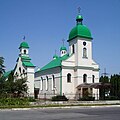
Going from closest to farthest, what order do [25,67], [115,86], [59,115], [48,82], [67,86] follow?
[59,115] → [67,86] → [25,67] → [48,82] → [115,86]

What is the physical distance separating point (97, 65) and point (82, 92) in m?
7.55

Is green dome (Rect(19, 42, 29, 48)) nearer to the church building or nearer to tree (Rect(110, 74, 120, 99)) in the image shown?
the church building

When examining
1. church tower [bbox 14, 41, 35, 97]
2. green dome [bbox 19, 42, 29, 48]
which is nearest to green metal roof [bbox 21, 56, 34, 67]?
church tower [bbox 14, 41, 35, 97]

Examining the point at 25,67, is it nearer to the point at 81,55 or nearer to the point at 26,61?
the point at 26,61

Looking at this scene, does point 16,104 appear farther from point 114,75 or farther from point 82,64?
point 114,75

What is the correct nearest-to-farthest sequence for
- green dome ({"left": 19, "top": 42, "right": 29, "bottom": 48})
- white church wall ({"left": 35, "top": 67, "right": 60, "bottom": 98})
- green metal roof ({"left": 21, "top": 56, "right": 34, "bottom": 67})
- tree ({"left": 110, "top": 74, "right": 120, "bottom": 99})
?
white church wall ({"left": 35, "top": 67, "right": 60, "bottom": 98}) < tree ({"left": 110, "top": 74, "right": 120, "bottom": 99}) < green metal roof ({"left": 21, "top": 56, "right": 34, "bottom": 67}) < green dome ({"left": 19, "top": 42, "right": 29, "bottom": 48})

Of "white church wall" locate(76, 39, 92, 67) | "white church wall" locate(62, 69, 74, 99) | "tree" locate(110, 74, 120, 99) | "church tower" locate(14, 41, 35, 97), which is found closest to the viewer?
"white church wall" locate(62, 69, 74, 99)

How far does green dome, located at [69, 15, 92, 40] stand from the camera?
4384 centimetres

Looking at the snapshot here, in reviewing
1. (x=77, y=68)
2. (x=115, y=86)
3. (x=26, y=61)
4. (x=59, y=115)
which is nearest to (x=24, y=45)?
(x=26, y=61)

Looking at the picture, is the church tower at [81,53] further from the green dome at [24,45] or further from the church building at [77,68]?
the green dome at [24,45]

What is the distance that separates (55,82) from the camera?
149ft

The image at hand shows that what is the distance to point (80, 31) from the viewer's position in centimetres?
4397

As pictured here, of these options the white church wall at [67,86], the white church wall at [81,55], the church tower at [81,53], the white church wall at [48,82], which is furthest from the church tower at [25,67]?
the white church wall at [81,55]

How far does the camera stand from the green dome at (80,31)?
43.8 m
